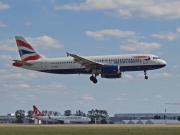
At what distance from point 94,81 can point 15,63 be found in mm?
15304

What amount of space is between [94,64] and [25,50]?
18458 millimetres

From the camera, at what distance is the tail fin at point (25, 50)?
342 feet

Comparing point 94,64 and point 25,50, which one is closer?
point 94,64

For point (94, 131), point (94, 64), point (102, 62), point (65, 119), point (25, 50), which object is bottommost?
point (94, 131)

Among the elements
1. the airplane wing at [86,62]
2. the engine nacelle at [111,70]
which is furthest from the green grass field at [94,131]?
the airplane wing at [86,62]

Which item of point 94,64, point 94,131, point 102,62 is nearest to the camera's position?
point 94,131

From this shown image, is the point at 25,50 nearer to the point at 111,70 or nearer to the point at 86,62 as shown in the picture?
the point at 86,62

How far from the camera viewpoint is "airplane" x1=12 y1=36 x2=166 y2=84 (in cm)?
9281

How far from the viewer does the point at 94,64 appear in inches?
3725

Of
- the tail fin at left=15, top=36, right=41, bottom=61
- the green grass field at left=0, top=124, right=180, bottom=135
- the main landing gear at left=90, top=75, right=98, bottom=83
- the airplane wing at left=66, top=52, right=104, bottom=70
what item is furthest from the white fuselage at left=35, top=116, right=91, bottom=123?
the green grass field at left=0, top=124, right=180, bottom=135

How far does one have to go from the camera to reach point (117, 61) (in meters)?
94.0

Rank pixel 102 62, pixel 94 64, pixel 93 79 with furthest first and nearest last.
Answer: pixel 93 79
pixel 102 62
pixel 94 64

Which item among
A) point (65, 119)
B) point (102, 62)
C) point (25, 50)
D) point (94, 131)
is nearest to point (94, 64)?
point (102, 62)

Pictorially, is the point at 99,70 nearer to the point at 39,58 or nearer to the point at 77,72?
the point at 77,72
